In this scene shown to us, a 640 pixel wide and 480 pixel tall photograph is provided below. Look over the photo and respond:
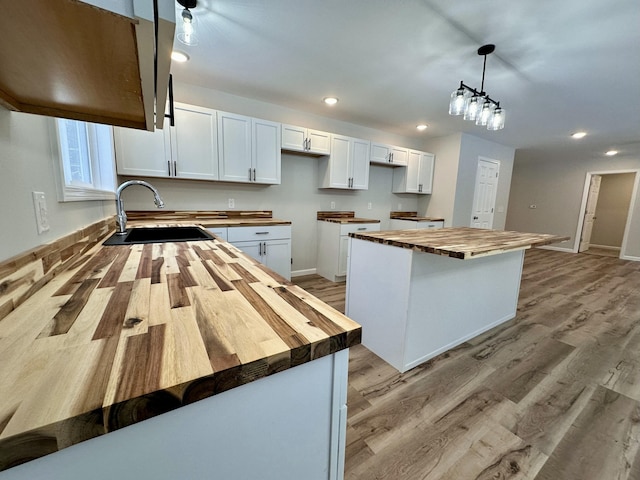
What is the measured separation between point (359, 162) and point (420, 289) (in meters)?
2.51

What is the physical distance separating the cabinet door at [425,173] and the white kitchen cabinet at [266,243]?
2.78 meters

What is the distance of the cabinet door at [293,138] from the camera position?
10.2ft

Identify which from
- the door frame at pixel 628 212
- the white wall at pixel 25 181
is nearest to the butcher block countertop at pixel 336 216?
the white wall at pixel 25 181

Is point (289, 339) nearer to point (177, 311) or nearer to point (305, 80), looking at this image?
point (177, 311)

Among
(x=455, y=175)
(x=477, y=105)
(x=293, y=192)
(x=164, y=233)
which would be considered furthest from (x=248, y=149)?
(x=455, y=175)

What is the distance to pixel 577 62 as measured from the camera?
214 centimetres

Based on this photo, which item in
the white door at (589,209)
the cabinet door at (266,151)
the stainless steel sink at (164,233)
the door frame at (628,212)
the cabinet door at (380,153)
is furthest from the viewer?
the white door at (589,209)

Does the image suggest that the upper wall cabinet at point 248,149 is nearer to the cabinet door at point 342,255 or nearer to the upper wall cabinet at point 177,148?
the upper wall cabinet at point 177,148

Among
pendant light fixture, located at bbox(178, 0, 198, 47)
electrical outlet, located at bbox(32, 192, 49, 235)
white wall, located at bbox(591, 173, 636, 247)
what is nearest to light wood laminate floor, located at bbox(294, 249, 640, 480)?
electrical outlet, located at bbox(32, 192, 49, 235)

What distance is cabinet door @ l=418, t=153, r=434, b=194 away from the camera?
446cm

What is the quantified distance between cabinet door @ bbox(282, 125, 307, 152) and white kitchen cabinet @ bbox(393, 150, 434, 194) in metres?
1.98

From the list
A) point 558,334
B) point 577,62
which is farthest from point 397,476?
point 577,62

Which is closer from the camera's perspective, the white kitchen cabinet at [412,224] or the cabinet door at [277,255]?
the cabinet door at [277,255]

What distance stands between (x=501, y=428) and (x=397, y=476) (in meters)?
0.64
